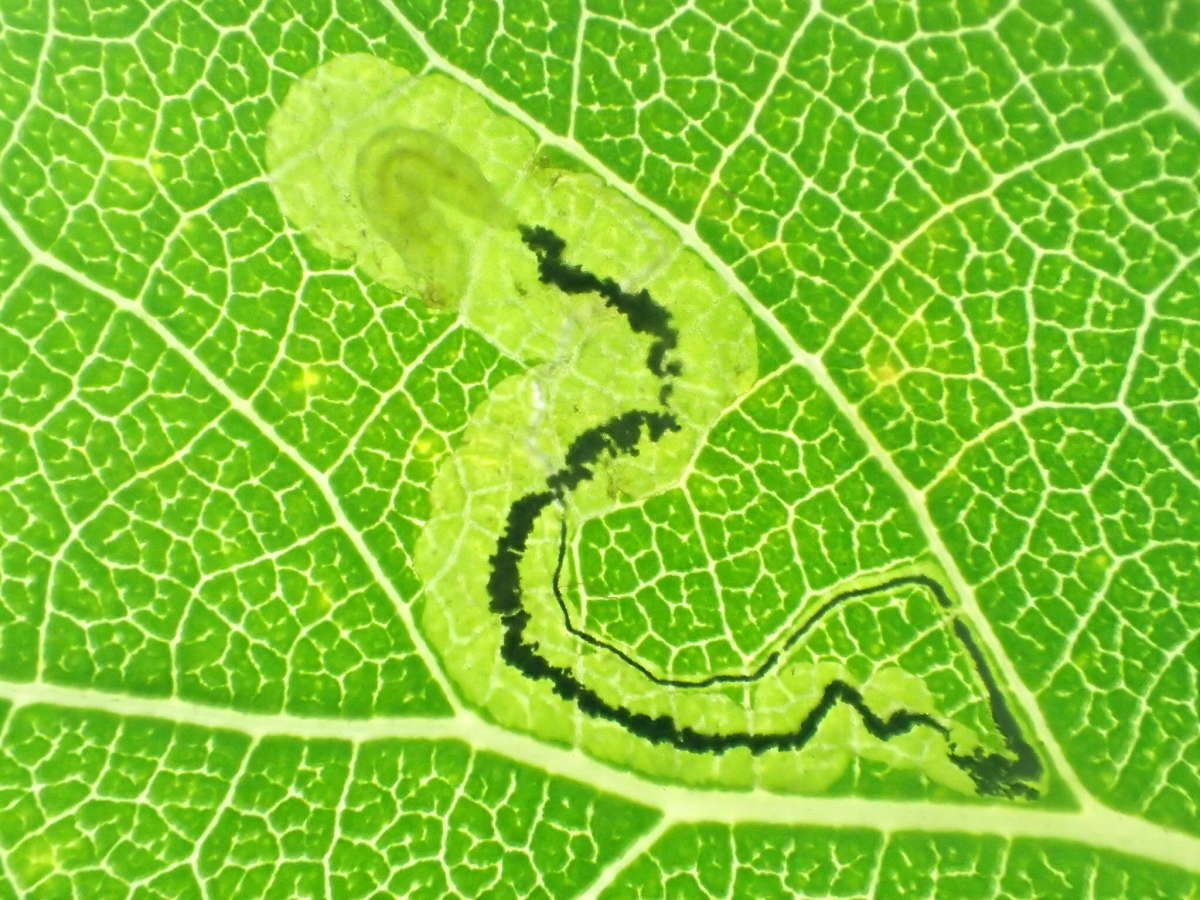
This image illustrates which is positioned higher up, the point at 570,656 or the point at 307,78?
the point at 307,78

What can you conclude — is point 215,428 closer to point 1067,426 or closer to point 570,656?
point 570,656

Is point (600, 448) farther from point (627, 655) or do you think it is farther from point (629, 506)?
point (627, 655)

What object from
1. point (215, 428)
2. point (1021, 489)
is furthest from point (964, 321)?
point (215, 428)

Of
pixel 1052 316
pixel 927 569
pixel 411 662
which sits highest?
pixel 1052 316

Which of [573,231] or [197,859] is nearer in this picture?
[197,859]
